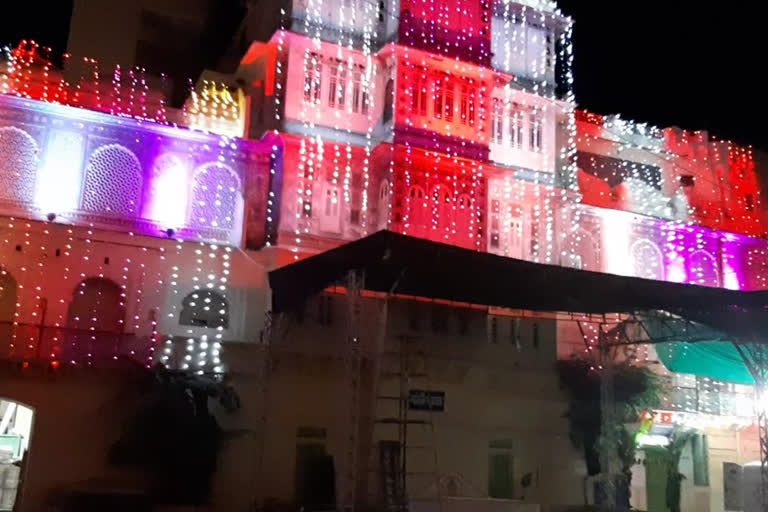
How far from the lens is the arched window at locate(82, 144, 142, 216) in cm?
2052

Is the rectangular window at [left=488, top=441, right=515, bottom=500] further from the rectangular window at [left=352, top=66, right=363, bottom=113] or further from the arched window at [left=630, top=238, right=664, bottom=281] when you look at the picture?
the rectangular window at [left=352, top=66, right=363, bottom=113]

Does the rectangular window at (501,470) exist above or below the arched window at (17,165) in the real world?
below

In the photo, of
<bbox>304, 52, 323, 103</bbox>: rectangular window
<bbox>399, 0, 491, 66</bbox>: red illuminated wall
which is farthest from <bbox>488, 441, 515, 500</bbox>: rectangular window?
<bbox>399, 0, 491, 66</bbox>: red illuminated wall

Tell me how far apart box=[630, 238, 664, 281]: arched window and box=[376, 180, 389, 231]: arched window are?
9.76 m

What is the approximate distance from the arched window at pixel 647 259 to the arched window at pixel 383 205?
9.76m

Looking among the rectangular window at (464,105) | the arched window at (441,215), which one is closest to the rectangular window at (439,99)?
the rectangular window at (464,105)

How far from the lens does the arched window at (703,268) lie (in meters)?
27.3

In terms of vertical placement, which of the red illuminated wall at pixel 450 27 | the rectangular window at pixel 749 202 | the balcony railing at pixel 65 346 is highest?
the red illuminated wall at pixel 450 27

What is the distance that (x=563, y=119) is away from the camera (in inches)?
1029

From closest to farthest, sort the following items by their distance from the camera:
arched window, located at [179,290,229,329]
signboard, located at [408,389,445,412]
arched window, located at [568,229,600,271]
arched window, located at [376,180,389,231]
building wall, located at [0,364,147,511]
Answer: building wall, located at [0,364,147,511] < signboard, located at [408,389,445,412] < arched window, located at [179,290,229,329] < arched window, located at [376,180,389,231] < arched window, located at [568,229,600,271]

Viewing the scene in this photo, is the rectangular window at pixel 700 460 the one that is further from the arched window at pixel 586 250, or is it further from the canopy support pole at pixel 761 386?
the canopy support pole at pixel 761 386

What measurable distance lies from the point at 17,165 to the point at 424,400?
12009 millimetres

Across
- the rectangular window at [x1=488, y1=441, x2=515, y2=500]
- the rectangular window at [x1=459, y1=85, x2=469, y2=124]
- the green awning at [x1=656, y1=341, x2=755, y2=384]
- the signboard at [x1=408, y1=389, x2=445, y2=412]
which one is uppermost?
the rectangular window at [x1=459, y1=85, x2=469, y2=124]

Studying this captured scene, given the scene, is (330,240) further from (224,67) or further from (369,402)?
(224,67)
